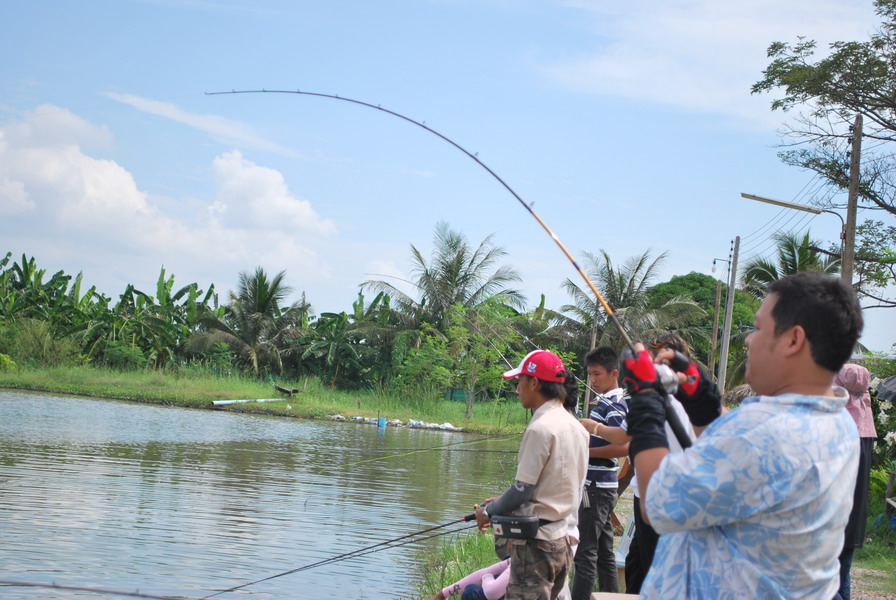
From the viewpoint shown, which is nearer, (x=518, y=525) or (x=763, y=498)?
(x=763, y=498)

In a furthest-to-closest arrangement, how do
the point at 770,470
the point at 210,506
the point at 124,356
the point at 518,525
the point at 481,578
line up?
the point at 124,356 < the point at 210,506 < the point at 481,578 < the point at 518,525 < the point at 770,470

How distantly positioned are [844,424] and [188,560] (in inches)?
254

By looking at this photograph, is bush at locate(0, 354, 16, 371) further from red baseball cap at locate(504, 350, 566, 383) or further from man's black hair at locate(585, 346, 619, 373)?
red baseball cap at locate(504, 350, 566, 383)

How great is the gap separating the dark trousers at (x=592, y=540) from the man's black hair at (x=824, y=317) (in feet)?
10.4

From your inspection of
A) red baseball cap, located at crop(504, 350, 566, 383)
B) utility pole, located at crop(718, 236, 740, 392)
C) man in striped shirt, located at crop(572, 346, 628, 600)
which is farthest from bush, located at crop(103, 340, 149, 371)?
red baseball cap, located at crop(504, 350, 566, 383)

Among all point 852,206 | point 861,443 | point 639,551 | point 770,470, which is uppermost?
point 852,206

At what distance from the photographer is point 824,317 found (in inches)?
74.8

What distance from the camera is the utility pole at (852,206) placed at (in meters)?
10.8

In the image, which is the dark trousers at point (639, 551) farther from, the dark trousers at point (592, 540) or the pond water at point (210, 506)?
the pond water at point (210, 506)

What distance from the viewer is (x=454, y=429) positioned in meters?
26.5

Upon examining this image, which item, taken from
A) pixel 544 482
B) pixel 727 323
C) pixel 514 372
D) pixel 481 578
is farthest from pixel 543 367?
pixel 727 323

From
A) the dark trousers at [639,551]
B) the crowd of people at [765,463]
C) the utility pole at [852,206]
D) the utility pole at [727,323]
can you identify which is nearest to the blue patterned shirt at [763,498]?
the crowd of people at [765,463]

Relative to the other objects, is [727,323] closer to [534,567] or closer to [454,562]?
[454,562]

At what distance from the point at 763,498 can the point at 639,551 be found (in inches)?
93.8
